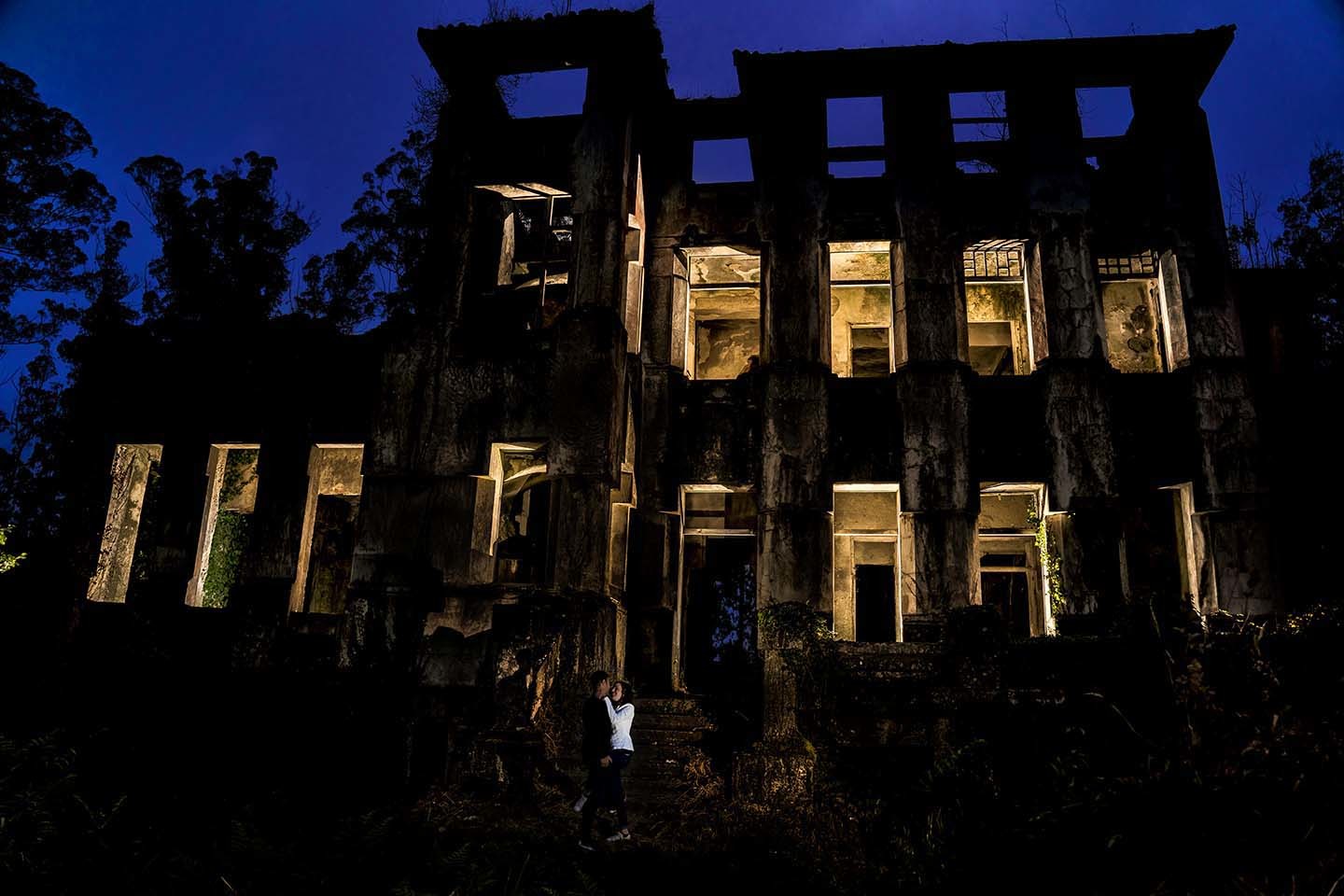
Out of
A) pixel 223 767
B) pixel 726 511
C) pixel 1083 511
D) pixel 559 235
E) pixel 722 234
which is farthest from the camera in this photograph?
pixel 559 235

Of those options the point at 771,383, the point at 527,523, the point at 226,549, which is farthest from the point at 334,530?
the point at 771,383

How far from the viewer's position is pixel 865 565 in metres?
19.3

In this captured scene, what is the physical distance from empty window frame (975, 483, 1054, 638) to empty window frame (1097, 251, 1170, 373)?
127 inches

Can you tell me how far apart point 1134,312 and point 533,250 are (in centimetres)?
1268

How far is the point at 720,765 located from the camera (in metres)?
10.7

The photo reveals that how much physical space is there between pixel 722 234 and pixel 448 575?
8.20m

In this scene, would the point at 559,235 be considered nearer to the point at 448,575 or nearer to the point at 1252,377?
the point at 448,575

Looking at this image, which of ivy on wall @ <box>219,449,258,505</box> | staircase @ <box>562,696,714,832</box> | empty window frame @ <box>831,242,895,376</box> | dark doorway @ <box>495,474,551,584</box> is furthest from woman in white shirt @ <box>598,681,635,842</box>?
ivy on wall @ <box>219,449,258,505</box>

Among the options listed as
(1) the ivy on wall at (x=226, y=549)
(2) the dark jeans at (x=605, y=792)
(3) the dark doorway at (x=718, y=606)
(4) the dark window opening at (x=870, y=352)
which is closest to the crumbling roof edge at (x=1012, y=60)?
(4) the dark window opening at (x=870, y=352)

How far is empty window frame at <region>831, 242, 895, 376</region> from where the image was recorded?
18719 millimetres

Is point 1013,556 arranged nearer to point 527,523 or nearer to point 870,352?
point 870,352

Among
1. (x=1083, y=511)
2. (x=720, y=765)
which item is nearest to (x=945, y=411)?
(x=1083, y=511)

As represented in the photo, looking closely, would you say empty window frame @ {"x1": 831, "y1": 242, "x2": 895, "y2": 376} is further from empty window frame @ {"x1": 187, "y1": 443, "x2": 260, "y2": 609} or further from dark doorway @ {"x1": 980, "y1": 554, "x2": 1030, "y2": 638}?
empty window frame @ {"x1": 187, "y1": 443, "x2": 260, "y2": 609}

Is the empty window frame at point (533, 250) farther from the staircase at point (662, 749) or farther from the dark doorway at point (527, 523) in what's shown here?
the staircase at point (662, 749)
